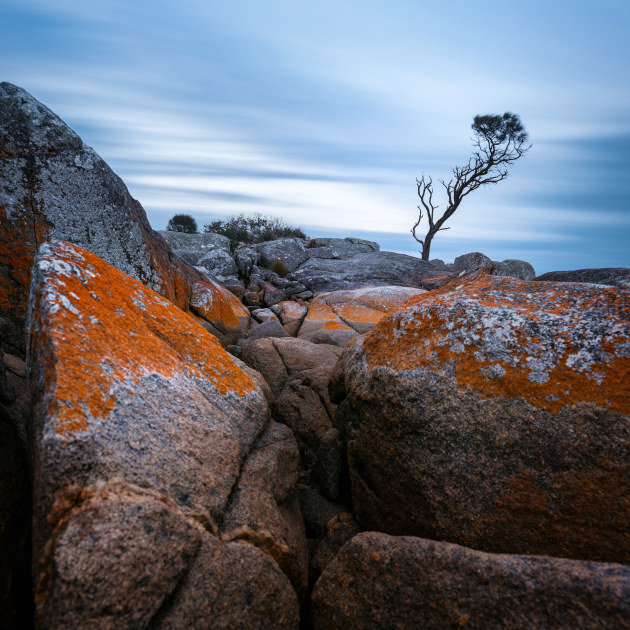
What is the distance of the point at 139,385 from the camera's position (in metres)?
2.65

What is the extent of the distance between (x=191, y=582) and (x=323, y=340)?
6969mm

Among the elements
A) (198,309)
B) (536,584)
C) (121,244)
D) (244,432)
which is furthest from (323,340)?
(536,584)

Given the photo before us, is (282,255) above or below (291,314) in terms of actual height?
above

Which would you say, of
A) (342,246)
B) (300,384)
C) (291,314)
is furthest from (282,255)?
(300,384)

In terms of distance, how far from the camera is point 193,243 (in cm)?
2441

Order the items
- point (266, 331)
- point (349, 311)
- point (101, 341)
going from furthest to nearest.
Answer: point (349, 311)
point (266, 331)
point (101, 341)

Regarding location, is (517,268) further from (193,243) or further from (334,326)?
(193,243)

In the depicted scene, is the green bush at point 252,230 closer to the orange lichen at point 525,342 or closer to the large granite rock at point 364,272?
the large granite rock at point 364,272

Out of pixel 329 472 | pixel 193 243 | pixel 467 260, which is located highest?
pixel 467 260

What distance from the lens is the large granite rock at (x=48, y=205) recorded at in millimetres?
4898

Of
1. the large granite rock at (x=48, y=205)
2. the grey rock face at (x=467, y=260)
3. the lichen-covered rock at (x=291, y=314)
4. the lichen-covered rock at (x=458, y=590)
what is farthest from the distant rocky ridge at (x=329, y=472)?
the grey rock face at (x=467, y=260)

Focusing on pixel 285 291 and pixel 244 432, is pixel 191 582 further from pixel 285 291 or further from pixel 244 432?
pixel 285 291

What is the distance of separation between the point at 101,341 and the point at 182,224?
39.7 meters

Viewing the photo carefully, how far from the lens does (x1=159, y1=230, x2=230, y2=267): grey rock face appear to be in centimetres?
2306
